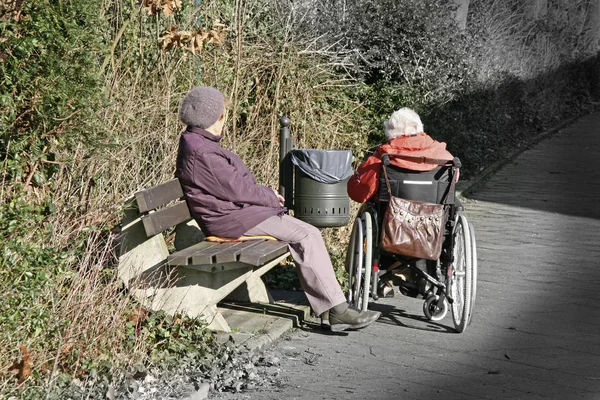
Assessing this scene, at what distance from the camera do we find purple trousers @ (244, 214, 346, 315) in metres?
6.35

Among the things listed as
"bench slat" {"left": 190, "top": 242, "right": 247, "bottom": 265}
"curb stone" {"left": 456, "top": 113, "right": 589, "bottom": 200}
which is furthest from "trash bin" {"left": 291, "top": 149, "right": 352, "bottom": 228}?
"curb stone" {"left": 456, "top": 113, "right": 589, "bottom": 200}

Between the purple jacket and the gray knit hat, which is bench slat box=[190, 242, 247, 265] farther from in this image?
the gray knit hat

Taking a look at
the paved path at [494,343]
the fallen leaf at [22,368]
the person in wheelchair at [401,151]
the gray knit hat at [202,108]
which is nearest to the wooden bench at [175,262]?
the gray knit hat at [202,108]

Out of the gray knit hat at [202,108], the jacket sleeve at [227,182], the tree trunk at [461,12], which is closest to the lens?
the jacket sleeve at [227,182]

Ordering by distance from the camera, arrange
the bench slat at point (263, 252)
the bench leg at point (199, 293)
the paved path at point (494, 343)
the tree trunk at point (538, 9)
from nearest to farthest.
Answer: the paved path at point (494, 343)
the bench slat at point (263, 252)
the bench leg at point (199, 293)
the tree trunk at point (538, 9)

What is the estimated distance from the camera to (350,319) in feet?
21.2

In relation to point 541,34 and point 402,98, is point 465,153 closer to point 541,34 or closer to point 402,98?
point 402,98

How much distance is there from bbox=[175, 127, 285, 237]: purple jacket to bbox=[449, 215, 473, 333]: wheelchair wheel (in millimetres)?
1272

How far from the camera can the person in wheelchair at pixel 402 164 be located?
6695 millimetres

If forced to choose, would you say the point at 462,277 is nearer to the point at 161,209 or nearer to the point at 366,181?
the point at 366,181

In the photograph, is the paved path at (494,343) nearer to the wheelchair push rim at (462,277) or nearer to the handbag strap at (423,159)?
the wheelchair push rim at (462,277)

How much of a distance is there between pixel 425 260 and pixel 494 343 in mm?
772

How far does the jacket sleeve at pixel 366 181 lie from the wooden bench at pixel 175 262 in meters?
0.81

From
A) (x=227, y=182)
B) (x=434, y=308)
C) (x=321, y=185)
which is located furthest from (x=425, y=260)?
(x=227, y=182)
